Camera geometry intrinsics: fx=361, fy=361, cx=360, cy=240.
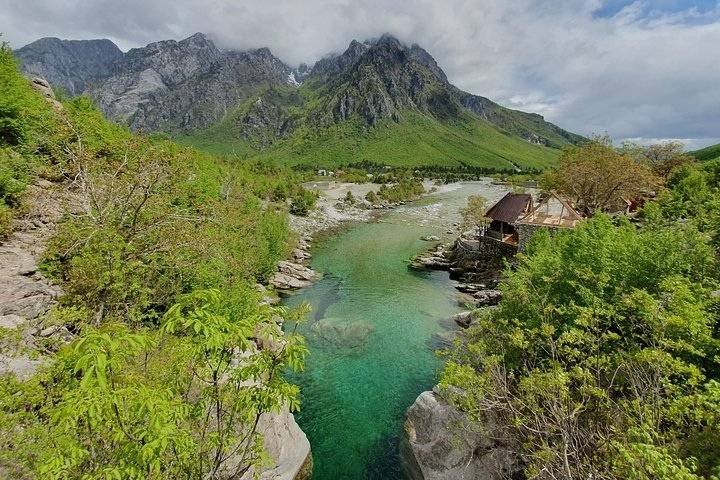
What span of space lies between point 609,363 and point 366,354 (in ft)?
55.5

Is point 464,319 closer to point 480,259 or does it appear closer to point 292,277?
point 480,259

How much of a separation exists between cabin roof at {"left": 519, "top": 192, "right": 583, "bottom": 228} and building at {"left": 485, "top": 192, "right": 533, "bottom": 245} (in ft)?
5.42

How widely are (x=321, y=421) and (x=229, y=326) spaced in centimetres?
1582

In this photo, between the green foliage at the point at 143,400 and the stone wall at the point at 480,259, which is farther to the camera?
the stone wall at the point at 480,259

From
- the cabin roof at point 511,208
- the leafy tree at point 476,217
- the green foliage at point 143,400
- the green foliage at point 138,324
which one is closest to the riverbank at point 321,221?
the green foliage at point 138,324

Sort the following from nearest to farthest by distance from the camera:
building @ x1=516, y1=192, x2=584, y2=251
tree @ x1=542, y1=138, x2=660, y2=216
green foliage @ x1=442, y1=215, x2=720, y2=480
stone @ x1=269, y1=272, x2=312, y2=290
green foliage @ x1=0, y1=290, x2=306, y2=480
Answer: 1. green foliage @ x1=0, y1=290, x2=306, y2=480
2. green foliage @ x1=442, y1=215, x2=720, y2=480
3. stone @ x1=269, y1=272, x2=312, y2=290
4. building @ x1=516, y1=192, x2=584, y2=251
5. tree @ x1=542, y1=138, x2=660, y2=216

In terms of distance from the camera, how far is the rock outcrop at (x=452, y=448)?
537 inches

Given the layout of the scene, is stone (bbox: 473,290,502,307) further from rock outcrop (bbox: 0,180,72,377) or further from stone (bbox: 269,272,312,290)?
rock outcrop (bbox: 0,180,72,377)

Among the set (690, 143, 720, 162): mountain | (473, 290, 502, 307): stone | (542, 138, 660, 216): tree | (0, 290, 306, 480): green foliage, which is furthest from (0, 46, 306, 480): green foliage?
(690, 143, 720, 162): mountain

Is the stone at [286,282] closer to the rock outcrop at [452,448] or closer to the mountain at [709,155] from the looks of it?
the rock outcrop at [452,448]

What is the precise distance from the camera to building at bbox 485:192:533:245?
43188 millimetres

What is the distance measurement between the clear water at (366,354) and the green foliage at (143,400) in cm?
1111

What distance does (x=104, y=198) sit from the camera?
1727cm

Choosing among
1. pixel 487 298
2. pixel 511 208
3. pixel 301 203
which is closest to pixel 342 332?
pixel 487 298
